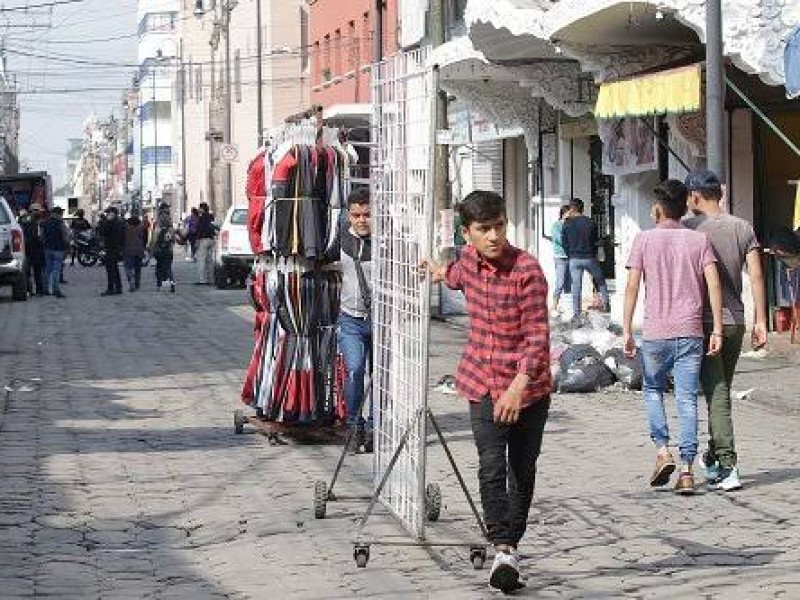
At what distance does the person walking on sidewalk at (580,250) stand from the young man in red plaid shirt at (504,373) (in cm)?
1846

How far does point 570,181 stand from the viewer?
102ft

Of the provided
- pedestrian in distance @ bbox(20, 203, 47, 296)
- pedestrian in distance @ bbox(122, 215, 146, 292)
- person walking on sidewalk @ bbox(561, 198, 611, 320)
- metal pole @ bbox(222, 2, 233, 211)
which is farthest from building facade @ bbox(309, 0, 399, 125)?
person walking on sidewalk @ bbox(561, 198, 611, 320)

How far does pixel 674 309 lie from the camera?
1085 centimetres

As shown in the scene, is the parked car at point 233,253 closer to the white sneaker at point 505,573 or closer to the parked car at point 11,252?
the parked car at point 11,252

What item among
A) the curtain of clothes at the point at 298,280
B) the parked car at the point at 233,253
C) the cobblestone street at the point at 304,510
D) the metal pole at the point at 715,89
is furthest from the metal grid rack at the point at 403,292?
the parked car at the point at 233,253

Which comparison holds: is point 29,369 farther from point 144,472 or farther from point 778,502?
point 778,502

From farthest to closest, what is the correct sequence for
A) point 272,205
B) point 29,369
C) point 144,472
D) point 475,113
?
point 475,113 < point 29,369 < point 272,205 < point 144,472

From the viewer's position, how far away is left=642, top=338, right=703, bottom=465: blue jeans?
35.7 ft

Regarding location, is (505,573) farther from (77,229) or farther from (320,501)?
(77,229)

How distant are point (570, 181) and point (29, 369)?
12.7 meters

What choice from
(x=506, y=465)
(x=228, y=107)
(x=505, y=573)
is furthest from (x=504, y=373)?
(x=228, y=107)

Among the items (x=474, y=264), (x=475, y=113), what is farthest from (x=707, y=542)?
(x=475, y=113)

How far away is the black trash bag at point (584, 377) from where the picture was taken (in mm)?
17500

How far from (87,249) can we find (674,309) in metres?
48.6
